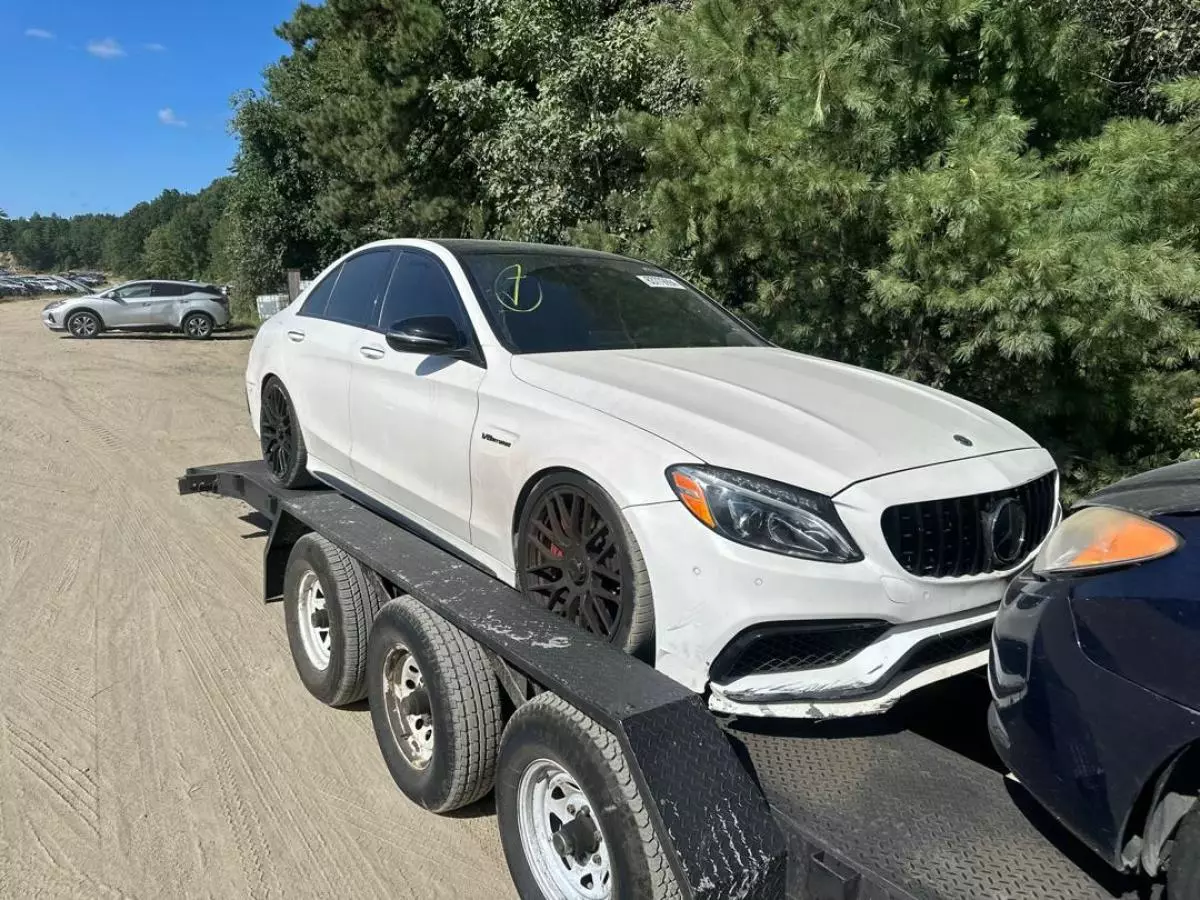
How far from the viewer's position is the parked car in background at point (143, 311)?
2384 centimetres

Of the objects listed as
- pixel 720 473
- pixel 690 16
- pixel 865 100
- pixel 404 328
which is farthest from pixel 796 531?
pixel 690 16

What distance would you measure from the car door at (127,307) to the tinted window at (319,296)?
22.0 meters

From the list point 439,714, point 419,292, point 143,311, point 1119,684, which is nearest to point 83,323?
point 143,311

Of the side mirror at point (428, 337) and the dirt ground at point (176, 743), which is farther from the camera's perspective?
the side mirror at point (428, 337)

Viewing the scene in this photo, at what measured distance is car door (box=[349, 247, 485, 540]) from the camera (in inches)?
139

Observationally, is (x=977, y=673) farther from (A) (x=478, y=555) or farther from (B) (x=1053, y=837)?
(A) (x=478, y=555)

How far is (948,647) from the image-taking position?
270 cm

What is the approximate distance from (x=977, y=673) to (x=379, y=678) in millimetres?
2271

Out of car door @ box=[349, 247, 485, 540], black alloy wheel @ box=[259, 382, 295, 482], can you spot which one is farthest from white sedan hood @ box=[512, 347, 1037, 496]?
black alloy wheel @ box=[259, 382, 295, 482]

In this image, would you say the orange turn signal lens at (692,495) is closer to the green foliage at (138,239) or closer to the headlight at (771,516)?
the headlight at (771,516)

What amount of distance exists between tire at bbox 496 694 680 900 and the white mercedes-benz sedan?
0.36 metres

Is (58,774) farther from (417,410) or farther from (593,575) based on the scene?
(593,575)

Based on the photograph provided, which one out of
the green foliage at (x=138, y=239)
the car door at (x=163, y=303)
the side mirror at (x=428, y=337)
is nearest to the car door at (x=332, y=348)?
the side mirror at (x=428, y=337)

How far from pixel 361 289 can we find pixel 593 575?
261 centimetres
